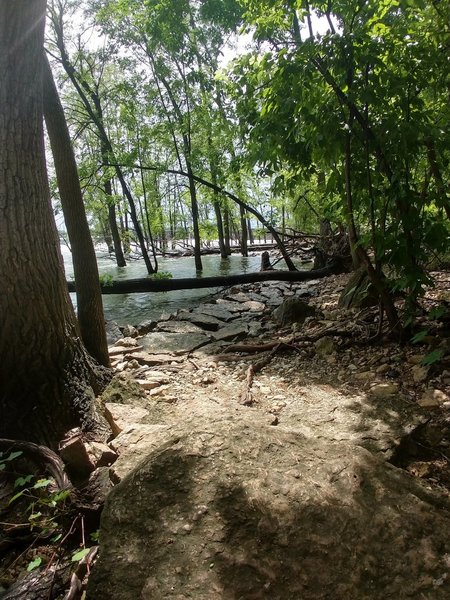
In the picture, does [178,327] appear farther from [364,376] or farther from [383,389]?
[383,389]

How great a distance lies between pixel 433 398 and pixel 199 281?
8.32 m

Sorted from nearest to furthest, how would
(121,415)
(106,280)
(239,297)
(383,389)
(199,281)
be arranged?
1. (121,415)
2. (383,389)
3. (239,297)
4. (106,280)
5. (199,281)

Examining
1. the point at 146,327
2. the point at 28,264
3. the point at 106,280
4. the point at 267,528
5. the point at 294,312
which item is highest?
the point at 28,264

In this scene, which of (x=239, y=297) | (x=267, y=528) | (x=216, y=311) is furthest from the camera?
(x=239, y=297)

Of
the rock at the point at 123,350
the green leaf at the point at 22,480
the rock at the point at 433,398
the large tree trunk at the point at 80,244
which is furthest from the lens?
the rock at the point at 123,350

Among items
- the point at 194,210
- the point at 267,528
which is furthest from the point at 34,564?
the point at 194,210

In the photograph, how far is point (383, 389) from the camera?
3.30m

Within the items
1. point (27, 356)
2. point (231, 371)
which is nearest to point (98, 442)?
point (27, 356)

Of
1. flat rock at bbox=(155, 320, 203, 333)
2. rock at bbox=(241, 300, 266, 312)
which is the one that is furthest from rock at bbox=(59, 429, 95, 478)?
rock at bbox=(241, 300, 266, 312)

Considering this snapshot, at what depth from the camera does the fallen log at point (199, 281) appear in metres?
10.5

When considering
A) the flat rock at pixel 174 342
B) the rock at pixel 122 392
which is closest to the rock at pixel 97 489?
the rock at pixel 122 392

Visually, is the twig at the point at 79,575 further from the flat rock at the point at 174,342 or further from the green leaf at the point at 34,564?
the flat rock at the point at 174,342

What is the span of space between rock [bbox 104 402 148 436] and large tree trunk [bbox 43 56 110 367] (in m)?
1.12

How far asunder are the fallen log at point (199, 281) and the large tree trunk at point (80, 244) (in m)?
5.88
